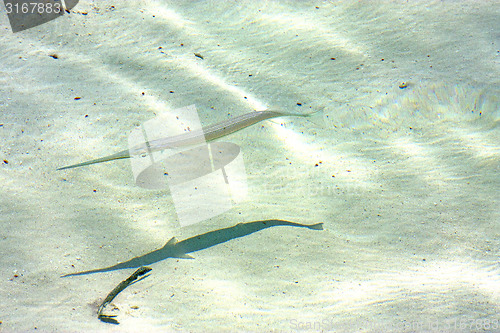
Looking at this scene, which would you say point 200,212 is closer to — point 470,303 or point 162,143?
point 162,143

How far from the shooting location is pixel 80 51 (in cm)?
401

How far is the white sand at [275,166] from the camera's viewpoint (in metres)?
2.09
